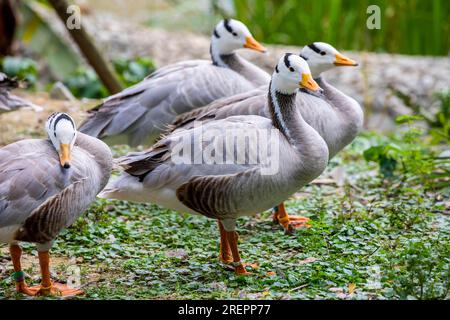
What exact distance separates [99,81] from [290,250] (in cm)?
584

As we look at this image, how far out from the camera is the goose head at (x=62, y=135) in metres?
4.96

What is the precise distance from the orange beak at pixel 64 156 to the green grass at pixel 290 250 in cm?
89

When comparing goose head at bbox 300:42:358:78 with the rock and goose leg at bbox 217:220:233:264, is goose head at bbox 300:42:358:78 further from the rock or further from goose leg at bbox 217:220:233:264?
the rock

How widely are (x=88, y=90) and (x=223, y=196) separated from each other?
6221 mm

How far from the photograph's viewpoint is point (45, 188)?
4.88 metres

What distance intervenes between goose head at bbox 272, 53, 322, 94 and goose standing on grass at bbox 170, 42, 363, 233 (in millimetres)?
493

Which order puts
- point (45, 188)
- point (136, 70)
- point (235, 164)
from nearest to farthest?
point (45, 188), point (235, 164), point (136, 70)

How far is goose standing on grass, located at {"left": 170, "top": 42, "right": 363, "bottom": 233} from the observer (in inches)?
243

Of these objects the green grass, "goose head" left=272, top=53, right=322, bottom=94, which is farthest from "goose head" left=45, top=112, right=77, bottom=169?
"goose head" left=272, top=53, right=322, bottom=94

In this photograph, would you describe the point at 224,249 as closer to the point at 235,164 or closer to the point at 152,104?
the point at 235,164

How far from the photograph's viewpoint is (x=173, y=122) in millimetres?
6711

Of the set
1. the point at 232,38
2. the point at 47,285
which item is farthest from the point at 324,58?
the point at 47,285
